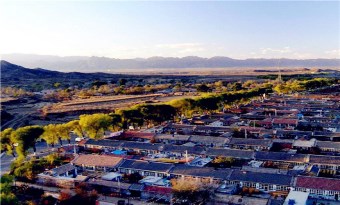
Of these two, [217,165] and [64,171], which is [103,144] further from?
[217,165]

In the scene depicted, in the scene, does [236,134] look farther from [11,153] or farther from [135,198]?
[11,153]

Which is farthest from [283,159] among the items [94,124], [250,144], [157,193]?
[94,124]

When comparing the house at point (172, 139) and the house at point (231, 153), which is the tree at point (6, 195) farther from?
the house at point (172, 139)

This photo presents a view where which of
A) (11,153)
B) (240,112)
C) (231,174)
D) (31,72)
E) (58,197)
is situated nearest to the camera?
(58,197)

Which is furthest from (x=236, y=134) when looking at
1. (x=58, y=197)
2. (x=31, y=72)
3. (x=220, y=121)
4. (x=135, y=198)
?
(x=31, y=72)

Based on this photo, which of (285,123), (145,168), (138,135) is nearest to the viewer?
(145,168)
